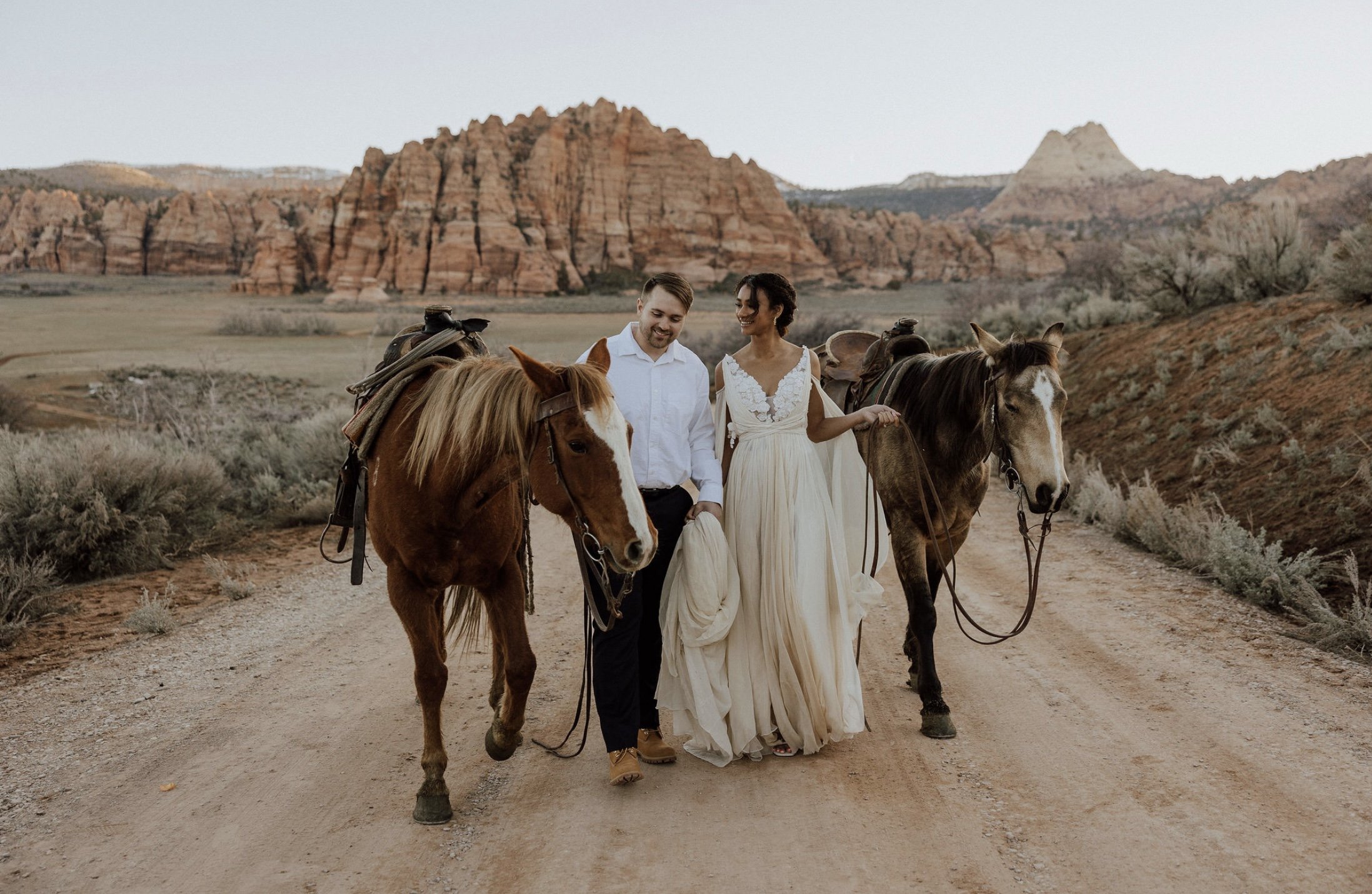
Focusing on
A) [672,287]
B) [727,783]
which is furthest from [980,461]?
[727,783]

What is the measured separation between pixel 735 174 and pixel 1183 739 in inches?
3464

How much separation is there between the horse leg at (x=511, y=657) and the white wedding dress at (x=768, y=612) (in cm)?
73

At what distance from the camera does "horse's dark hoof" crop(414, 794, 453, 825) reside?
365 cm

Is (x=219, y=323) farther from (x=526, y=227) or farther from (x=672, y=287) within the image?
(x=672, y=287)

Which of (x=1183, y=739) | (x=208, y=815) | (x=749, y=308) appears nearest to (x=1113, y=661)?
(x=1183, y=739)

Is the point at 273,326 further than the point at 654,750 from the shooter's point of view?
Yes

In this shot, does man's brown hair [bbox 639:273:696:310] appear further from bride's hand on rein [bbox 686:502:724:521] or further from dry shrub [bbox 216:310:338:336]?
dry shrub [bbox 216:310:338:336]

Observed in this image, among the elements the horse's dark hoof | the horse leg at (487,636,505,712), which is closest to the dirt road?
the horse's dark hoof

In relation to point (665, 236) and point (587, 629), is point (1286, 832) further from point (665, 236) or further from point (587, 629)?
point (665, 236)

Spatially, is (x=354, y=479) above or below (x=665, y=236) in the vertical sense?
below

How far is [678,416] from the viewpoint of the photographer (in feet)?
13.2

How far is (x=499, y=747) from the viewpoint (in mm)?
3889

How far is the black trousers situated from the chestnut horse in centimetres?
34

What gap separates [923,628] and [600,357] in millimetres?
2298
